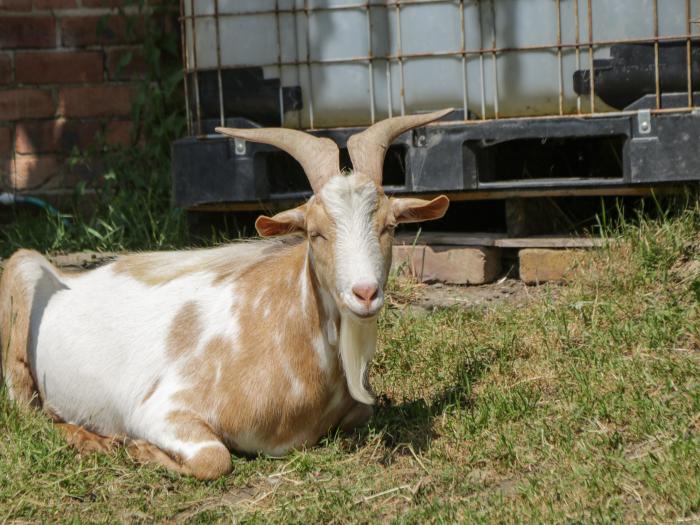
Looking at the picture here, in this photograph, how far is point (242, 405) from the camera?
155 inches

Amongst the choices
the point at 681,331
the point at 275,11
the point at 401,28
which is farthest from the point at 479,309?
the point at 275,11

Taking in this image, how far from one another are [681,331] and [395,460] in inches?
47.3

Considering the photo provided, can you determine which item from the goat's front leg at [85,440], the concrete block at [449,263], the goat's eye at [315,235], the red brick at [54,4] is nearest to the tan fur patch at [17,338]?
the goat's front leg at [85,440]

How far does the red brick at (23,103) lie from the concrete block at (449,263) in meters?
2.30

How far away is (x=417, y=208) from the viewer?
3951mm

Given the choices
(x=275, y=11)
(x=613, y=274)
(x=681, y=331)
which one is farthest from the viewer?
(x=275, y=11)

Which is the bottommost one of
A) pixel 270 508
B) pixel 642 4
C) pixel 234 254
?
pixel 270 508

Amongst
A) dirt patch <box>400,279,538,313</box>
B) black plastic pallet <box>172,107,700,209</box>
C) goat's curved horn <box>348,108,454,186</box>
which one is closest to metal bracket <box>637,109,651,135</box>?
black plastic pallet <box>172,107,700,209</box>

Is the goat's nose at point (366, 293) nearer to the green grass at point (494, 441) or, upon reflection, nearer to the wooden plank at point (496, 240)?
the green grass at point (494, 441)

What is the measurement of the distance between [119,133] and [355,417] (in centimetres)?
307

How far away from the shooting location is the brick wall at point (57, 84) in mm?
6578

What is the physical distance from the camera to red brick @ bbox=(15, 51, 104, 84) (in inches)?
259

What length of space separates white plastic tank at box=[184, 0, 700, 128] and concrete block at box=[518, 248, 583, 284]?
58cm

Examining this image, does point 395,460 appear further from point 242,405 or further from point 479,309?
point 479,309
